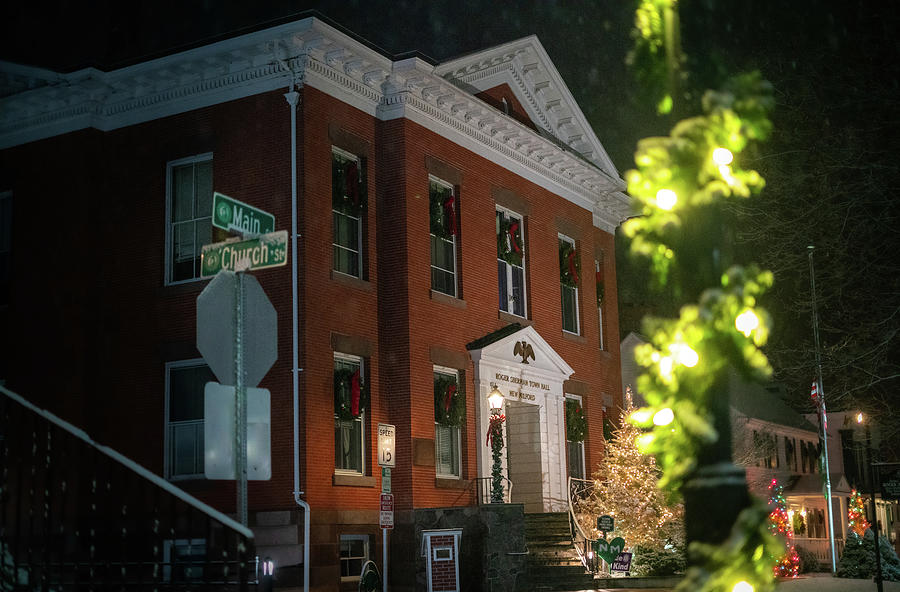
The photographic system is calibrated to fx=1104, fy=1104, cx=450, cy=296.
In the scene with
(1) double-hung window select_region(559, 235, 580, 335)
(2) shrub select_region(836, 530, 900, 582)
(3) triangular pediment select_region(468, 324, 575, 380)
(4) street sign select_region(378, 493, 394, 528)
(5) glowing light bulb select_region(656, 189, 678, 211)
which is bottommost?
(2) shrub select_region(836, 530, 900, 582)

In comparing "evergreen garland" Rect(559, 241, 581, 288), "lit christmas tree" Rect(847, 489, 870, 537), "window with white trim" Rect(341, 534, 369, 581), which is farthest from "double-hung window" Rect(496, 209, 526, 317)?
"lit christmas tree" Rect(847, 489, 870, 537)

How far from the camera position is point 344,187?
22.7 metres

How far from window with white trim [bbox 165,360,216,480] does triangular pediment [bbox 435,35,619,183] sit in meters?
8.37

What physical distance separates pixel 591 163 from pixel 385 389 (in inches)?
430

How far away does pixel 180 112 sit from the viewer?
899 inches

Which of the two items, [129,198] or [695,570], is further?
[129,198]

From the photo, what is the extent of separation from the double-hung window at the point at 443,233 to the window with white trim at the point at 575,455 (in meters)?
6.06

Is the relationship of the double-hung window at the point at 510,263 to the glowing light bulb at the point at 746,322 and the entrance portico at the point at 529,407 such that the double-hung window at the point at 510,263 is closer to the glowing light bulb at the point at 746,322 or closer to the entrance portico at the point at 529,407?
the entrance portico at the point at 529,407

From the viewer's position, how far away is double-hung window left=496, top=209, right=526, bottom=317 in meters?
27.3

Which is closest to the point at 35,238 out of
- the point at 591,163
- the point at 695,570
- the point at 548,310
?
the point at 548,310

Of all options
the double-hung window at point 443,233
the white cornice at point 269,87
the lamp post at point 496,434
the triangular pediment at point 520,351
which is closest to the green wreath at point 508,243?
the white cornice at point 269,87

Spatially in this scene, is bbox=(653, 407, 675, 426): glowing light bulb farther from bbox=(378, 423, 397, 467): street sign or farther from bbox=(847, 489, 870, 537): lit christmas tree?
bbox=(847, 489, 870, 537): lit christmas tree

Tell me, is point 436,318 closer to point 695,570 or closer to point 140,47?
point 140,47

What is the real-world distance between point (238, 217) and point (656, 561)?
20.9 metres
